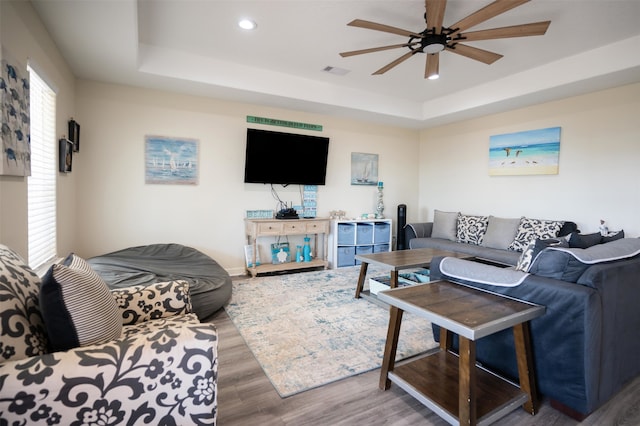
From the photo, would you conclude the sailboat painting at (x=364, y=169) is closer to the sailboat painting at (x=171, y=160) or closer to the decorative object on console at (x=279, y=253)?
the decorative object on console at (x=279, y=253)

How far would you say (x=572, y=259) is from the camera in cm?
169

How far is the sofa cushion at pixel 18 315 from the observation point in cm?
104

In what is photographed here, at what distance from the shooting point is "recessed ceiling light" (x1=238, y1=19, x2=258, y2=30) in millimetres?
2812

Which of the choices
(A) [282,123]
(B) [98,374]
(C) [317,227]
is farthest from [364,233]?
(B) [98,374]

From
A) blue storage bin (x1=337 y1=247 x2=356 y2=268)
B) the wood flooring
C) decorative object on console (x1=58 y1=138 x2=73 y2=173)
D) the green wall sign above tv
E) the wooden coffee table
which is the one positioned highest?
the green wall sign above tv

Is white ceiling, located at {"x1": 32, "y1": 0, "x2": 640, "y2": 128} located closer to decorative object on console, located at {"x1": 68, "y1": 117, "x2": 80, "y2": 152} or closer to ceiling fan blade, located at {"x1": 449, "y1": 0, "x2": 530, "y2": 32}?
ceiling fan blade, located at {"x1": 449, "y1": 0, "x2": 530, "y2": 32}

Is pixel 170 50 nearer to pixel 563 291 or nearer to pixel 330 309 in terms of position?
pixel 330 309

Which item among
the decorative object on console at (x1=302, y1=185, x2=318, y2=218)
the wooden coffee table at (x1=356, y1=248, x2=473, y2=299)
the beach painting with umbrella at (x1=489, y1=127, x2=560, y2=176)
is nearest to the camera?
the wooden coffee table at (x1=356, y1=248, x2=473, y2=299)

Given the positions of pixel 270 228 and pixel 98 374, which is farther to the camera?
pixel 270 228

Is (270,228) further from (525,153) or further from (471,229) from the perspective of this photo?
(525,153)

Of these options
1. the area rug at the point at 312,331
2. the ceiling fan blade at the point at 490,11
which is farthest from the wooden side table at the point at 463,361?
the ceiling fan blade at the point at 490,11

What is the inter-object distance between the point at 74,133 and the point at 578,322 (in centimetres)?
447

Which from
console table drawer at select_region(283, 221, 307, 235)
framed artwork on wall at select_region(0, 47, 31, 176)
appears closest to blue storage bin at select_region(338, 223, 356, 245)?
console table drawer at select_region(283, 221, 307, 235)

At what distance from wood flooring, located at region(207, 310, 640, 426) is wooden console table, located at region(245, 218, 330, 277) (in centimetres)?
236
